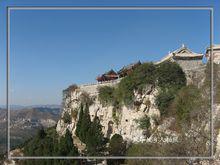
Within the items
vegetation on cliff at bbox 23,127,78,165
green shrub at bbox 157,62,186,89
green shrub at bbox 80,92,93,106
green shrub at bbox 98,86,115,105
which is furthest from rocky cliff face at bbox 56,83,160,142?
vegetation on cliff at bbox 23,127,78,165

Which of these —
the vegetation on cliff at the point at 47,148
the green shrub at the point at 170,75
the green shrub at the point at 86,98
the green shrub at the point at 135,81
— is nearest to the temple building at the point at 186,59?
the green shrub at the point at 170,75

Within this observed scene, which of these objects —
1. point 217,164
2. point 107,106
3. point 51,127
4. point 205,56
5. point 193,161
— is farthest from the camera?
point 107,106

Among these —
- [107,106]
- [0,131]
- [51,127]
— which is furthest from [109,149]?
[0,131]

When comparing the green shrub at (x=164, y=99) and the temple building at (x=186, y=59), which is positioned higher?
the temple building at (x=186, y=59)

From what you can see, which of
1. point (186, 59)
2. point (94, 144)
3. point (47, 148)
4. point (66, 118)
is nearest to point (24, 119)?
point (94, 144)

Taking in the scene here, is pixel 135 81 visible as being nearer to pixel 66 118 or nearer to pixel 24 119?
pixel 24 119

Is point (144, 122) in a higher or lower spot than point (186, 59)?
lower

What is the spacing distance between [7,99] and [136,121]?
8181 mm

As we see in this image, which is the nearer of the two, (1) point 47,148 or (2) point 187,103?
(1) point 47,148

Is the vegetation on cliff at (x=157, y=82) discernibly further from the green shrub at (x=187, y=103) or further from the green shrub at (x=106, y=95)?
the green shrub at (x=187, y=103)

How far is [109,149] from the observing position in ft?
24.0

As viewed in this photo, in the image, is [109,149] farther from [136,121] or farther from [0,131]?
[0,131]

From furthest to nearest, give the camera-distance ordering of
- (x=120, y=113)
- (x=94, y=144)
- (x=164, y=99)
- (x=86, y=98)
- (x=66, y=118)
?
1. (x=66, y=118)
2. (x=86, y=98)
3. (x=120, y=113)
4. (x=164, y=99)
5. (x=94, y=144)

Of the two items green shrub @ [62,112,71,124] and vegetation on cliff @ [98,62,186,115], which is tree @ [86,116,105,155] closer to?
vegetation on cliff @ [98,62,186,115]
